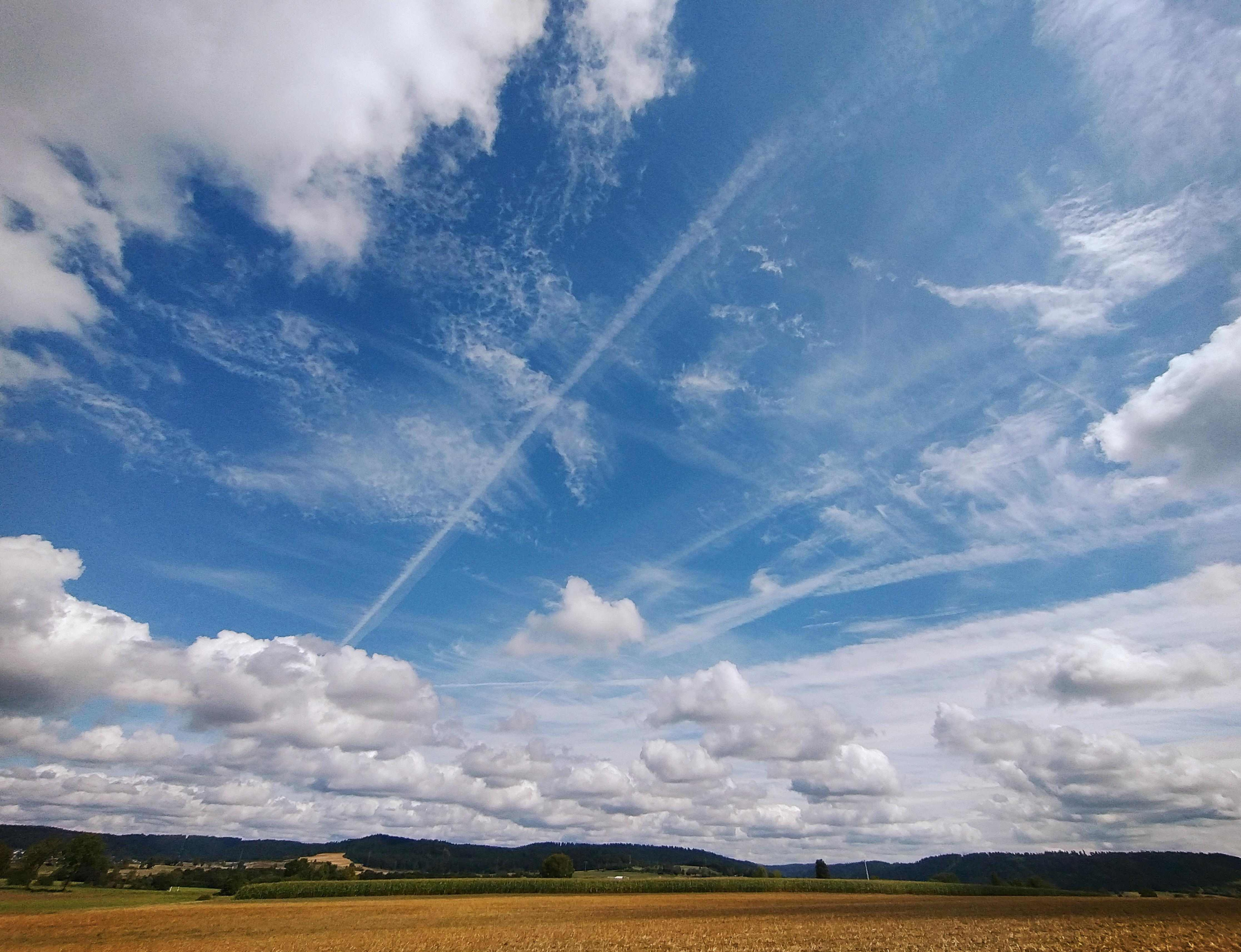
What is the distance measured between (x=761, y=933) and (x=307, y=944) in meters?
29.2

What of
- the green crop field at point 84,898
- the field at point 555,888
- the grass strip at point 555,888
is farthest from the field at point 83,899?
the grass strip at point 555,888

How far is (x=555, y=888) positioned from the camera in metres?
114

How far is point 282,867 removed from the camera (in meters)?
182

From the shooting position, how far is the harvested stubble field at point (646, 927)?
3428 cm

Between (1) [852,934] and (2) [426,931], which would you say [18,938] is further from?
(1) [852,934]

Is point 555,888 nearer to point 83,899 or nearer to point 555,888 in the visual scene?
point 555,888

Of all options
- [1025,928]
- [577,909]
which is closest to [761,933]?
[1025,928]

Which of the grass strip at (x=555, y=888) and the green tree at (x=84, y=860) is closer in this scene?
the grass strip at (x=555, y=888)

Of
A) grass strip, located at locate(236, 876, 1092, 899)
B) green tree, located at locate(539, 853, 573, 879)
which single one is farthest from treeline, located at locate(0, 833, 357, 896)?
green tree, located at locate(539, 853, 573, 879)

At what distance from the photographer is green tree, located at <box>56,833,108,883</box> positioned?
12850 centimetres

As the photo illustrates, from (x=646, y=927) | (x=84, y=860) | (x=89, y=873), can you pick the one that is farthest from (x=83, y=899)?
(x=646, y=927)

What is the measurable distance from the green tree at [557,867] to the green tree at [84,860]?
96.6 m

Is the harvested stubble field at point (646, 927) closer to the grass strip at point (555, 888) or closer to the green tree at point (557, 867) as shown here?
the grass strip at point (555, 888)

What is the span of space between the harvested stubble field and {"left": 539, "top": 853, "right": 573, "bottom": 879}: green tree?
68.3m
